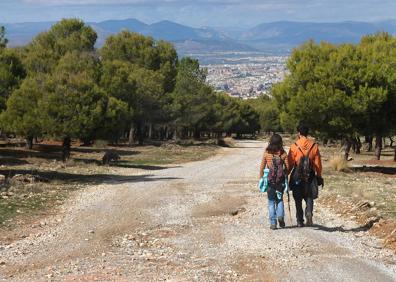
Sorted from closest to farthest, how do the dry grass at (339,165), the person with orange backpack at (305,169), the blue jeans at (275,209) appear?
the person with orange backpack at (305,169), the blue jeans at (275,209), the dry grass at (339,165)

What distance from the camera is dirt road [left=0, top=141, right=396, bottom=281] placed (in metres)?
8.84

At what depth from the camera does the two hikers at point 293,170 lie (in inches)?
480

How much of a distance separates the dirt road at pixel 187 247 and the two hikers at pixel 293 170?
0.64 meters

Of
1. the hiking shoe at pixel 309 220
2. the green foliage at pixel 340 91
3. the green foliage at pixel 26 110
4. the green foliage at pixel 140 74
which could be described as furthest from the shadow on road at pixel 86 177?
the green foliage at pixel 140 74

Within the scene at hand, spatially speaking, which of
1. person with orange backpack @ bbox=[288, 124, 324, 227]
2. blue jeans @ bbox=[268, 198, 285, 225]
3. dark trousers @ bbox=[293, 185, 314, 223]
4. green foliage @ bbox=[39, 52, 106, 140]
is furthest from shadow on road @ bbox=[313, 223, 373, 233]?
green foliage @ bbox=[39, 52, 106, 140]

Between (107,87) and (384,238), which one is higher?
(107,87)

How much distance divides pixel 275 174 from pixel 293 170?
426 mm

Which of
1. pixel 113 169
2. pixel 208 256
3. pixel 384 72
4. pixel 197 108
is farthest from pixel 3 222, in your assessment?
pixel 197 108

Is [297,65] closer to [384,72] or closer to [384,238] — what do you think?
[384,72]

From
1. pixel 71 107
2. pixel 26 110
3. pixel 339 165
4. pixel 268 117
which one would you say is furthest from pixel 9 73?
pixel 268 117

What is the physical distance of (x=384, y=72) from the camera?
30438 mm

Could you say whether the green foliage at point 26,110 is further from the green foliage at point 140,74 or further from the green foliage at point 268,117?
the green foliage at point 268,117

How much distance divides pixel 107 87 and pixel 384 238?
3811 centimetres

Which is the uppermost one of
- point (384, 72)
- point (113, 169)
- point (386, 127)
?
point (384, 72)
